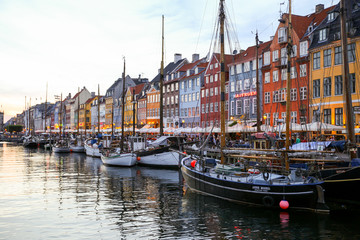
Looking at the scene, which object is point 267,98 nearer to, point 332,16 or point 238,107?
point 238,107

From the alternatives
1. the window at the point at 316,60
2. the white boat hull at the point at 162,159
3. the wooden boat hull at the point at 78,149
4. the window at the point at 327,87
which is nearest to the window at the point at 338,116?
the window at the point at 327,87

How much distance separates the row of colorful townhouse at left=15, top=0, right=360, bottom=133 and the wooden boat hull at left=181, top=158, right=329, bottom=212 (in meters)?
7.89

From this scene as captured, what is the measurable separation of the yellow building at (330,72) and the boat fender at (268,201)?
92.0ft

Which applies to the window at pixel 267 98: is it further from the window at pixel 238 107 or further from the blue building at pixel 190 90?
the blue building at pixel 190 90

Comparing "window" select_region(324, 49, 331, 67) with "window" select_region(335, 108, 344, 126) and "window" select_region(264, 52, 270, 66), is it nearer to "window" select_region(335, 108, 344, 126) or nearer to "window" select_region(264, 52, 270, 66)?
"window" select_region(335, 108, 344, 126)

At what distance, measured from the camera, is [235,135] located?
219 feet

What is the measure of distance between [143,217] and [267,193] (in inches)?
268

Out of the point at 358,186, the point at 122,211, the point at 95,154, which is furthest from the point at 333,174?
the point at 95,154

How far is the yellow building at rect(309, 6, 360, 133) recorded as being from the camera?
4781 centimetres

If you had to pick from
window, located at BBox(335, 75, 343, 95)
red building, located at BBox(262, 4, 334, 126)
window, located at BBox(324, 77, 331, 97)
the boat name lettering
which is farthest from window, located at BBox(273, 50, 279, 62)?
the boat name lettering

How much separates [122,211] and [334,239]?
11330 millimetres

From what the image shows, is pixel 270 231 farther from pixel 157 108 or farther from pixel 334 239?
pixel 157 108

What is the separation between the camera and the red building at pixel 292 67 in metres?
57.0

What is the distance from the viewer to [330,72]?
51.5m
